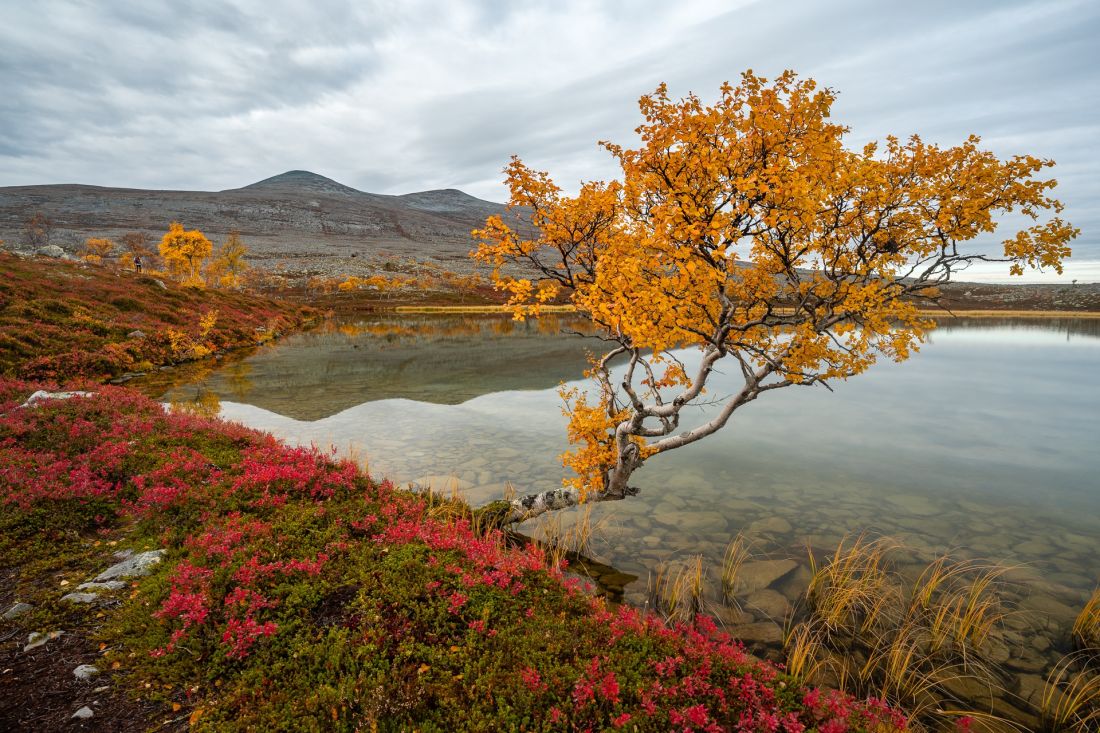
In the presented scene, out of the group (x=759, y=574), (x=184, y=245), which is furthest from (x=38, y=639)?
(x=184, y=245)

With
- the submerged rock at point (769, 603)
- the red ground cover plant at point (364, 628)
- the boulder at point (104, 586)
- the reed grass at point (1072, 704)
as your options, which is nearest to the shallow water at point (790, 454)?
the submerged rock at point (769, 603)

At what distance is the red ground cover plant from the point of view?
586 centimetres

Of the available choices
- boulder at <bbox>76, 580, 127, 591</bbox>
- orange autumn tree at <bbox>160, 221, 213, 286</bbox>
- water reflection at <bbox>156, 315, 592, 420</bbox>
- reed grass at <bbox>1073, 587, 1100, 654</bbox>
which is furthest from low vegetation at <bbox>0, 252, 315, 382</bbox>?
reed grass at <bbox>1073, 587, 1100, 654</bbox>

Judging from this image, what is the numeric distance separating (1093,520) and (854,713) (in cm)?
1593

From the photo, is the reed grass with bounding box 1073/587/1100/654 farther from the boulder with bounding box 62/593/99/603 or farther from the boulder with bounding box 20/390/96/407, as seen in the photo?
the boulder with bounding box 20/390/96/407

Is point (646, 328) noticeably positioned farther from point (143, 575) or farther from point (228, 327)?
point (228, 327)

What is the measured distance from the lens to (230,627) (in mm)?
6961

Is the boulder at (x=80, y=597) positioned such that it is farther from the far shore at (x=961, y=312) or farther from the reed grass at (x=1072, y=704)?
the far shore at (x=961, y=312)

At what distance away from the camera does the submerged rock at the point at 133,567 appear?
332 inches

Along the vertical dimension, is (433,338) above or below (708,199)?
below

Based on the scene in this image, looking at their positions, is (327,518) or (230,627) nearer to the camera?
(230,627)

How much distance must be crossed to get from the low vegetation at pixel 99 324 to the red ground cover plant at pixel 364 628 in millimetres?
18981

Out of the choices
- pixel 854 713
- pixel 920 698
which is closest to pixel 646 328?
pixel 854 713

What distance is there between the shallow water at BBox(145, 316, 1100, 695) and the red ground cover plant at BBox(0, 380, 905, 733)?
396cm
